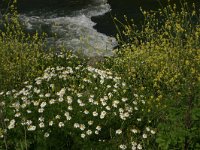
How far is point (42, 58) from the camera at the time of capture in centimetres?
961

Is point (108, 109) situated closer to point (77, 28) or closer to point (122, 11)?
point (77, 28)

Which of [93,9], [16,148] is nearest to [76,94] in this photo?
[16,148]

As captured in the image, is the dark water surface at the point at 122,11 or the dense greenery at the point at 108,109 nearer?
the dense greenery at the point at 108,109

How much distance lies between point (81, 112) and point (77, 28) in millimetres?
9672

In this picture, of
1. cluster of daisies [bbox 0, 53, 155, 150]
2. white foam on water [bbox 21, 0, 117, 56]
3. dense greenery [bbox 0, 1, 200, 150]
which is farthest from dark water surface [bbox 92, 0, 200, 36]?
cluster of daisies [bbox 0, 53, 155, 150]

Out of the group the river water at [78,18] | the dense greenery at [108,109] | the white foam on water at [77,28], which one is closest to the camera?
the dense greenery at [108,109]

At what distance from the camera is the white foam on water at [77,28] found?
1366 cm

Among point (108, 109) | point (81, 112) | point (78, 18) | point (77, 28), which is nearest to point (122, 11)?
point (78, 18)

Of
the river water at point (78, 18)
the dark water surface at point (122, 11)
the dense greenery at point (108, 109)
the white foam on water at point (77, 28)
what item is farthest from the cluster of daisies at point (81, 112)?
the dark water surface at point (122, 11)

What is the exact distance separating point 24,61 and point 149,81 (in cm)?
233

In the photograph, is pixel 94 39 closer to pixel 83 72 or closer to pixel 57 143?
pixel 83 72

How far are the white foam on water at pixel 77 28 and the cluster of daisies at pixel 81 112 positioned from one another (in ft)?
18.5

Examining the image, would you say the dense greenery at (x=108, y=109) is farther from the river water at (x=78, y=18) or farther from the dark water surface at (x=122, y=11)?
the dark water surface at (x=122, y=11)

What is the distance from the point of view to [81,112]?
6121 millimetres
